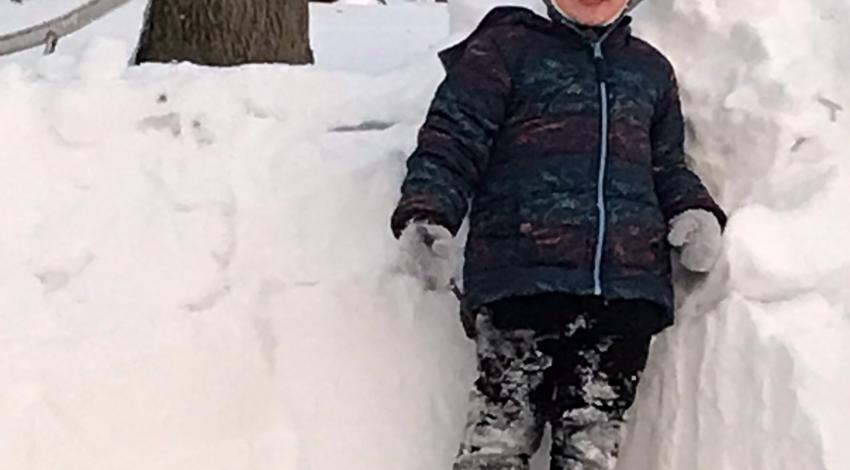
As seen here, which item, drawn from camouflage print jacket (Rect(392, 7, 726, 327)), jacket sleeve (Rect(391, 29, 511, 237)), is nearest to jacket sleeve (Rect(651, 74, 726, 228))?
camouflage print jacket (Rect(392, 7, 726, 327))

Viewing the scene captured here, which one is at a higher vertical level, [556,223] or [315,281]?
[556,223]

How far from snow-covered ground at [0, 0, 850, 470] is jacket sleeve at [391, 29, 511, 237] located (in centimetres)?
42

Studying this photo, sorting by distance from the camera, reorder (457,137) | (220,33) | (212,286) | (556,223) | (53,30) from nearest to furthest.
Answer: (556,223)
(457,137)
(212,286)
(220,33)
(53,30)

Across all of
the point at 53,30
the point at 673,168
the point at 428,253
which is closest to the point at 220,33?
the point at 53,30

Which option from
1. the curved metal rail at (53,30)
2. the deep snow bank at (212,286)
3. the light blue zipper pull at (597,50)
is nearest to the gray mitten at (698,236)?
the light blue zipper pull at (597,50)

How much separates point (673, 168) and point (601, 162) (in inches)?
8.7

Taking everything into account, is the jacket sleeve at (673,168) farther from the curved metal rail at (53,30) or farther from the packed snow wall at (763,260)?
the curved metal rail at (53,30)

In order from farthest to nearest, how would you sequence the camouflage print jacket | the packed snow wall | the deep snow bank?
1. the deep snow bank
2. the camouflage print jacket
3. the packed snow wall

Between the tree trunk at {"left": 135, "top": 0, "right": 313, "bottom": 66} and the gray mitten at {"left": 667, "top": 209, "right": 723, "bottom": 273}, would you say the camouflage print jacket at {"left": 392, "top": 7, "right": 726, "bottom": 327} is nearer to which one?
the gray mitten at {"left": 667, "top": 209, "right": 723, "bottom": 273}

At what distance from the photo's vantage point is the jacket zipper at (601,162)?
272 cm

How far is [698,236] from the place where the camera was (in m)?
2.84

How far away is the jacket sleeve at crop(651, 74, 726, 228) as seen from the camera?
2859mm

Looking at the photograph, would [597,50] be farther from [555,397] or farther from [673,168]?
[555,397]

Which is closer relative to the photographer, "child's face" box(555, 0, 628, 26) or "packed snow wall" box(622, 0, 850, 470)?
"packed snow wall" box(622, 0, 850, 470)
